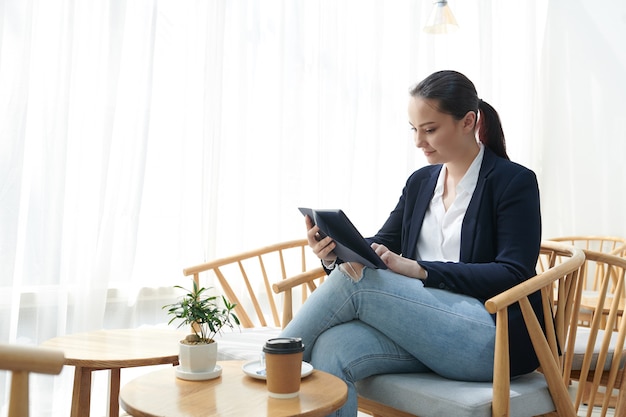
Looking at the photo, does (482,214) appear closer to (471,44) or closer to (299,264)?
(299,264)

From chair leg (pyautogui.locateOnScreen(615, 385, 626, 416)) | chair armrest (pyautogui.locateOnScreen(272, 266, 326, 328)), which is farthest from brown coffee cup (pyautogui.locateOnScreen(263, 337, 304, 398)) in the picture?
chair leg (pyautogui.locateOnScreen(615, 385, 626, 416))

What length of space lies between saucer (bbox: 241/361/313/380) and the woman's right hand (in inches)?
11.5

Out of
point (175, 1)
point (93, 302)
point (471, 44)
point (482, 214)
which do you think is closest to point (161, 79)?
point (175, 1)

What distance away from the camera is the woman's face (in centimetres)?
178

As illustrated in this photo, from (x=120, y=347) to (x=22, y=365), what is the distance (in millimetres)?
1258

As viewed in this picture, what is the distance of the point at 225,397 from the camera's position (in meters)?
1.27

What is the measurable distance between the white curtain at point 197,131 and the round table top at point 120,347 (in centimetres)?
37

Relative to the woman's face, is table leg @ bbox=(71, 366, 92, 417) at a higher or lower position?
lower

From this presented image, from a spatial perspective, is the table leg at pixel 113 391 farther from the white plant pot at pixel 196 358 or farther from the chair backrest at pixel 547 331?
the chair backrest at pixel 547 331

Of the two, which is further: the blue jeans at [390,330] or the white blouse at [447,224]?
the white blouse at [447,224]

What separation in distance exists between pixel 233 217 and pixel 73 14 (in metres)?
0.97

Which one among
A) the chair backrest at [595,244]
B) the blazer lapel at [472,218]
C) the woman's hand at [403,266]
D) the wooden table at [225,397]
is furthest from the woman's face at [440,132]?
the chair backrest at [595,244]

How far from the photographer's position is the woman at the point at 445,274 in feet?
4.86

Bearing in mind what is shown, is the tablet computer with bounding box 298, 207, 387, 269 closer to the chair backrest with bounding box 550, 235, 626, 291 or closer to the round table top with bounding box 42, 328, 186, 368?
the round table top with bounding box 42, 328, 186, 368
